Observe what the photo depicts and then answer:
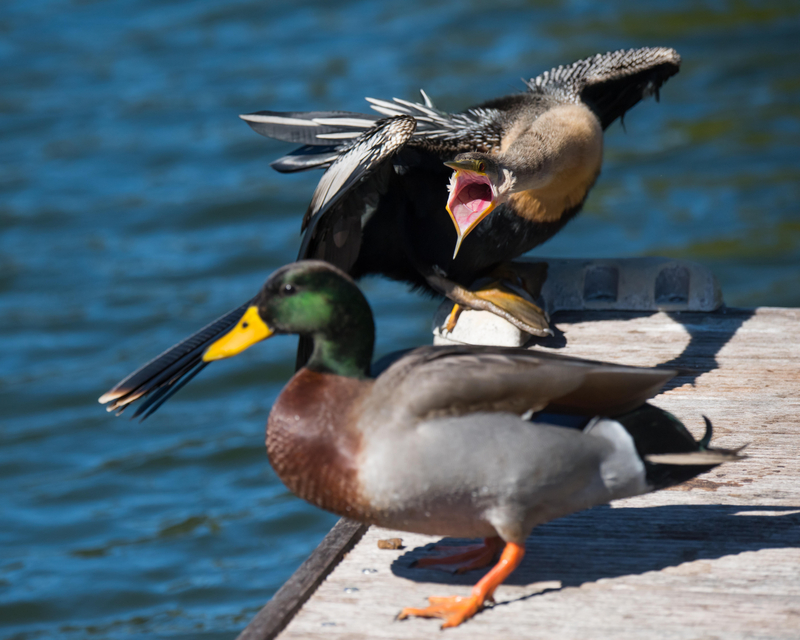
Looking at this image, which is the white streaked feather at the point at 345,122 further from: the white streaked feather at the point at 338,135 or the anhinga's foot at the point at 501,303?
the anhinga's foot at the point at 501,303

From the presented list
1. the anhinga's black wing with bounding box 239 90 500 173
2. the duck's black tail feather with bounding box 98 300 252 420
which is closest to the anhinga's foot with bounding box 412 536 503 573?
the duck's black tail feather with bounding box 98 300 252 420

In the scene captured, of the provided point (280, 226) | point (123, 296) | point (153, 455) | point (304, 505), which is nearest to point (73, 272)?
point (123, 296)

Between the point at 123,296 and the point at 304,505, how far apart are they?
2.63m

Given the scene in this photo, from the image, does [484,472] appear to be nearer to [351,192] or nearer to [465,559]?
[465,559]

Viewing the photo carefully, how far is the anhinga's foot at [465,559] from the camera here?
2434 mm

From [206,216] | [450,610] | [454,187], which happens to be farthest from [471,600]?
[206,216]

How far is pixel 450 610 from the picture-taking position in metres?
2.22

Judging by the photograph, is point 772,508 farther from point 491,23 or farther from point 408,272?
point 491,23

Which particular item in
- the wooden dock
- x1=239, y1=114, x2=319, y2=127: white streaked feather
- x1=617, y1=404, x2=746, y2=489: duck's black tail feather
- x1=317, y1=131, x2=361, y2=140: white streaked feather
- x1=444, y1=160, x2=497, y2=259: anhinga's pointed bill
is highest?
x1=239, y1=114, x2=319, y2=127: white streaked feather

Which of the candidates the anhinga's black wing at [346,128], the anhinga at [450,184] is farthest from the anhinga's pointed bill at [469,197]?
the anhinga's black wing at [346,128]

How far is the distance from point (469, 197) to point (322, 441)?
5.47 feet

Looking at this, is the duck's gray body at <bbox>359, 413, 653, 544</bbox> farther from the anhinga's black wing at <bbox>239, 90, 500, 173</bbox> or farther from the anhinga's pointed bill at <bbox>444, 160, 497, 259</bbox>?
the anhinga's black wing at <bbox>239, 90, 500, 173</bbox>

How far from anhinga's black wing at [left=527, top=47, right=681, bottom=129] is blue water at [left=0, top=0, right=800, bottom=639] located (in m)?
2.42

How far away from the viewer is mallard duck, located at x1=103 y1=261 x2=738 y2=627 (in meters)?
2.18
